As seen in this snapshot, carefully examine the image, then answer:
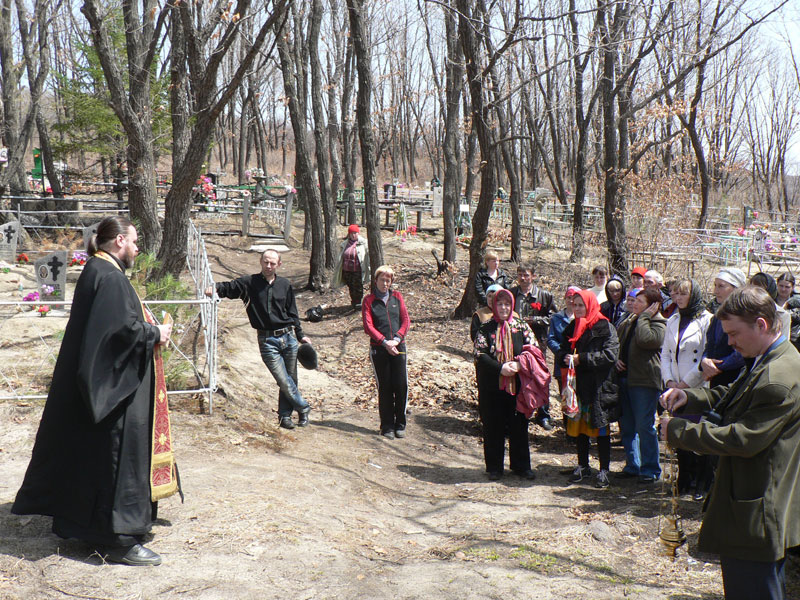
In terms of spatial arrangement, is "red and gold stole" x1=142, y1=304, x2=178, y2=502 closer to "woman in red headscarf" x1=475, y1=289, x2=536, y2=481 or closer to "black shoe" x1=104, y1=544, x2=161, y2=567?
"black shoe" x1=104, y1=544, x2=161, y2=567

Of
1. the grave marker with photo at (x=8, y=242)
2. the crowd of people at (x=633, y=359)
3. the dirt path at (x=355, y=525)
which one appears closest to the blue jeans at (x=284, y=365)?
the dirt path at (x=355, y=525)

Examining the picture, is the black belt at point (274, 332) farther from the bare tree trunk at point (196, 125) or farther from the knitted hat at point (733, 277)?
the knitted hat at point (733, 277)

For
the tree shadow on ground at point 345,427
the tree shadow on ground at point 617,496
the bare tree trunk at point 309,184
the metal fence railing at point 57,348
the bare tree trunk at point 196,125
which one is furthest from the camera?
the bare tree trunk at point 309,184

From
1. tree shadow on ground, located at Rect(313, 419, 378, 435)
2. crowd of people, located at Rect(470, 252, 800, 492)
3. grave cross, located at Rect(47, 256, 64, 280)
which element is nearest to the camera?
crowd of people, located at Rect(470, 252, 800, 492)

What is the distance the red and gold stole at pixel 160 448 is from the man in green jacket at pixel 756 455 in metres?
2.88

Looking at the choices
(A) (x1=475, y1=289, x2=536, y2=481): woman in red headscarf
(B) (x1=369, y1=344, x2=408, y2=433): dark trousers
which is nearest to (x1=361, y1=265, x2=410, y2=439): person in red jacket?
(B) (x1=369, y1=344, x2=408, y2=433): dark trousers

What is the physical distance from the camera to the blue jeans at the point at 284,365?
7.16m

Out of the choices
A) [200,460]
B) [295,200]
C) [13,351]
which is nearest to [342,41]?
[295,200]

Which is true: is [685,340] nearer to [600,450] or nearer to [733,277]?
[733,277]

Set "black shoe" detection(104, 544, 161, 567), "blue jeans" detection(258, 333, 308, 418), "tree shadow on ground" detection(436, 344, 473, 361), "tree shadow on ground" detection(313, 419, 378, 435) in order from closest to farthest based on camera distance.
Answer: "black shoe" detection(104, 544, 161, 567), "blue jeans" detection(258, 333, 308, 418), "tree shadow on ground" detection(313, 419, 378, 435), "tree shadow on ground" detection(436, 344, 473, 361)

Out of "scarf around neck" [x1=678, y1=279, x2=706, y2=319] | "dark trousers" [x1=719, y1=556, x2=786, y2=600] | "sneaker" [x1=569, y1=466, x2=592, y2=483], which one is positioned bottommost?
"sneaker" [x1=569, y1=466, x2=592, y2=483]

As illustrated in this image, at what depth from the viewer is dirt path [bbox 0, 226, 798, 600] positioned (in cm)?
409

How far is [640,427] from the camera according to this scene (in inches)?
255

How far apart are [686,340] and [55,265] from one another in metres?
7.09
